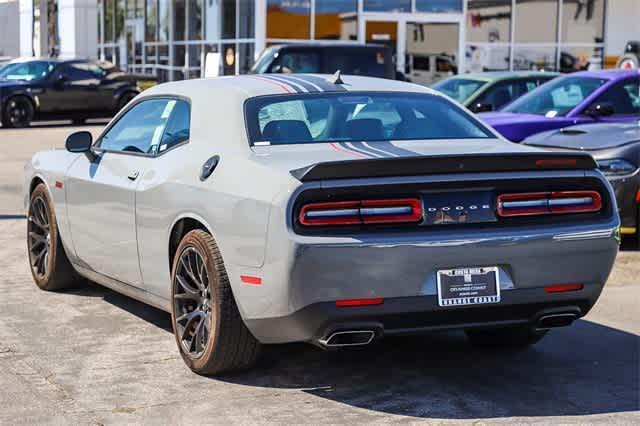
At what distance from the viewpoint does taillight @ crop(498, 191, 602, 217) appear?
5.73 m

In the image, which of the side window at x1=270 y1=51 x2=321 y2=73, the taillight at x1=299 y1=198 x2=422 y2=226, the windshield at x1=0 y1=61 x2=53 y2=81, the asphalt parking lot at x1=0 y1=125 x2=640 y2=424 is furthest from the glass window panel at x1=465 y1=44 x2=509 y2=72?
the taillight at x1=299 y1=198 x2=422 y2=226

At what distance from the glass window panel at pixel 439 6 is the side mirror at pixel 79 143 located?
23655mm

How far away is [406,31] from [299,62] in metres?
10.4

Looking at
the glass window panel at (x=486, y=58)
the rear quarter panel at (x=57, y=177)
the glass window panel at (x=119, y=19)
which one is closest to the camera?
the rear quarter panel at (x=57, y=177)

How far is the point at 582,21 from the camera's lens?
108 ft

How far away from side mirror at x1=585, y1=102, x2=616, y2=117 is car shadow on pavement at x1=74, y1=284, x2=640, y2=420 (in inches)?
282

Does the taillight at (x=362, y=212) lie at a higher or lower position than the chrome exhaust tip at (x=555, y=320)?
higher

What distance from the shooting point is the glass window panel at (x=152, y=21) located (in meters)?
36.3

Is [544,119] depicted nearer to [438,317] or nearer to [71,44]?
[438,317]

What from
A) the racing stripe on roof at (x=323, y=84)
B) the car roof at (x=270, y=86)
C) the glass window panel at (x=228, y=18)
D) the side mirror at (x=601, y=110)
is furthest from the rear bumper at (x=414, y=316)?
the glass window panel at (x=228, y=18)

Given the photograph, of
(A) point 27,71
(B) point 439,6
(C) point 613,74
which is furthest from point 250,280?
(B) point 439,6

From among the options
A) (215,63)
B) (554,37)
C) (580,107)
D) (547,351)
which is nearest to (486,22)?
(554,37)

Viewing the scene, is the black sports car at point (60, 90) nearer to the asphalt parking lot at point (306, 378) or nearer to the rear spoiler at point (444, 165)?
the asphalt parking lot at point (306, 378)

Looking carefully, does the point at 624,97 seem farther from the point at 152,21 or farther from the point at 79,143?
the point at 152,21
